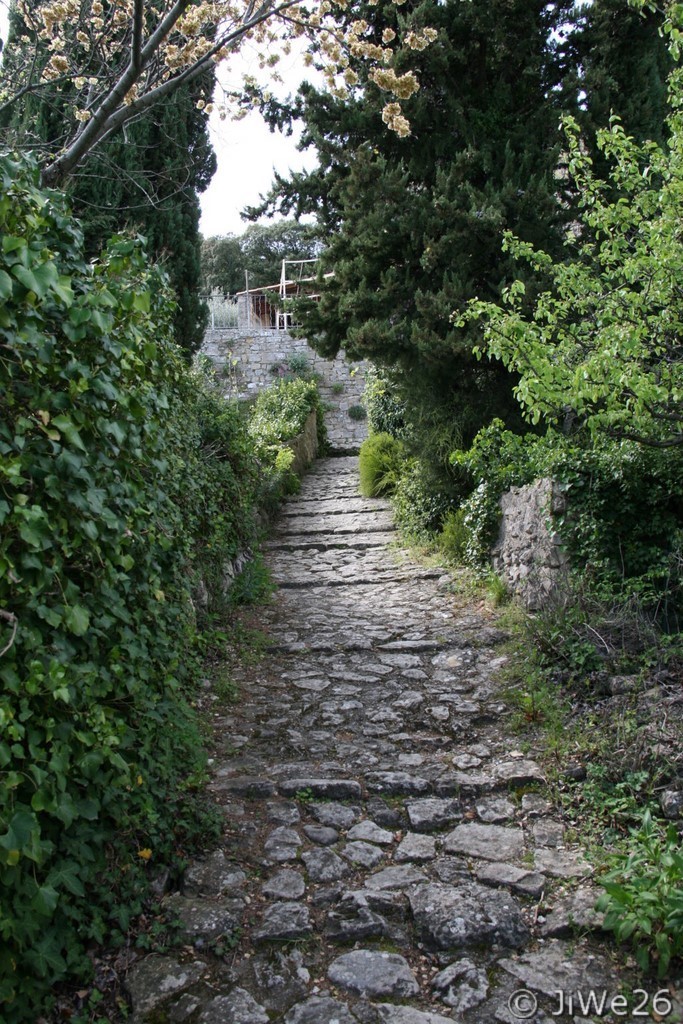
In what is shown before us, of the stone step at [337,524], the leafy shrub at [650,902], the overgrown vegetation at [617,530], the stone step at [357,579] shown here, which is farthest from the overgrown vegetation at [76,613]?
the stone step at [337,524]

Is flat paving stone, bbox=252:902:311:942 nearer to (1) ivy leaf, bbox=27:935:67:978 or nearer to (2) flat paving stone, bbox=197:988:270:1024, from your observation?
(2) flat paving stone, bbox=197:988:270:1024

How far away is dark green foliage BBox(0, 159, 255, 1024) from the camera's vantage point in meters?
2.28

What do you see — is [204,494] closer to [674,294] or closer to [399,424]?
[674,294]

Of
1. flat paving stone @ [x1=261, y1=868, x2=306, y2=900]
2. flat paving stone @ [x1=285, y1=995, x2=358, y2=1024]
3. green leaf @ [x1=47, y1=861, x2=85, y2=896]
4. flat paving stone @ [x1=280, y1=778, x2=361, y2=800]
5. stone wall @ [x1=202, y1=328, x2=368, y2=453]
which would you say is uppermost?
stone wall @ [x1=202, y1=328, x2=368, y2=453]

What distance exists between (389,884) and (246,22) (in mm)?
5103

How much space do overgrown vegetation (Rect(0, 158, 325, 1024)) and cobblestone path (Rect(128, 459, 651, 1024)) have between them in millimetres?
342

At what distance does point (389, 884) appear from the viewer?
3.32 meters

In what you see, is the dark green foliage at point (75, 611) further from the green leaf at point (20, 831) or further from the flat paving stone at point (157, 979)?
the flat paving stone at point (157, 979)

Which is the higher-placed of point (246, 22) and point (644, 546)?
point (246, 22)

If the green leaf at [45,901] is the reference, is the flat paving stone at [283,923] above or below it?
below

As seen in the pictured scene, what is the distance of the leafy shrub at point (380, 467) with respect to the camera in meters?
11.8

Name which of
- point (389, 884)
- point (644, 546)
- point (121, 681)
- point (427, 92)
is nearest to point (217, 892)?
point (389, 884)

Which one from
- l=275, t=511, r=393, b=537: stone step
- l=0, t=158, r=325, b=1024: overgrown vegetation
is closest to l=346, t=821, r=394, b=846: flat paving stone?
l=0, t=158, r=325, b=1024: overgrown vegetation

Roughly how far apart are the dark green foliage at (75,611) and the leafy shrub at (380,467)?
27.2ft
